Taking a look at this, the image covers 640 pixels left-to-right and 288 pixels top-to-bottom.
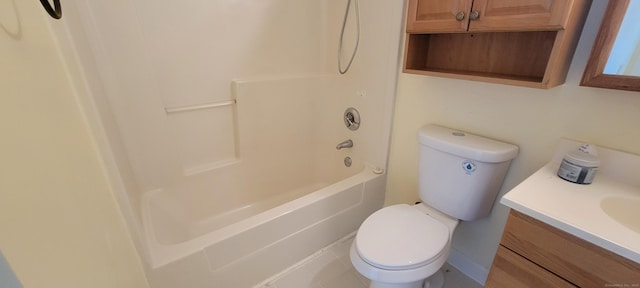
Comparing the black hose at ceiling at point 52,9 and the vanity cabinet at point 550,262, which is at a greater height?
the black hose at ceiling at point 52,9

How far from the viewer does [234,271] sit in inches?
50.0

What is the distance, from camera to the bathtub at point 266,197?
1188 mm

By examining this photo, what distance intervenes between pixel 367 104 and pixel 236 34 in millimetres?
A: 925

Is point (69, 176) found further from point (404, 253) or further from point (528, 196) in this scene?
point (528, 196)

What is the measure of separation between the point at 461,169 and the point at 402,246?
1.44ft

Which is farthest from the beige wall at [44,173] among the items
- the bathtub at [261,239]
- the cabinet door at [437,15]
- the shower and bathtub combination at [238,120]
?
the cabinet door at [437,15]

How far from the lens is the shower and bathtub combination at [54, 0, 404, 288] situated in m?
1.21

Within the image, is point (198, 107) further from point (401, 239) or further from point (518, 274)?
point (518, 274)

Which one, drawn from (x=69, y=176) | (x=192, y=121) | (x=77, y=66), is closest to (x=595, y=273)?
(x=69, y=176)

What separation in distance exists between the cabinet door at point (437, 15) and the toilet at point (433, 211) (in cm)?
48

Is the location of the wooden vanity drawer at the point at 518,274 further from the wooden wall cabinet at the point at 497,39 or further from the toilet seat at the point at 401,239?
the wooden wall cabinet at the point at 497,39

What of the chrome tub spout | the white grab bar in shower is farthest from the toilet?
the white grab bar in shower

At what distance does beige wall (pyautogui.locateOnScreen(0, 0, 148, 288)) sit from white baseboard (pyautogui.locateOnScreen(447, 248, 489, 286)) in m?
1.58

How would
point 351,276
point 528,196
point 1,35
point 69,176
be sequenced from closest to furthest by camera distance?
point 1,35
point 69,176
point 528,196
point 351,276
